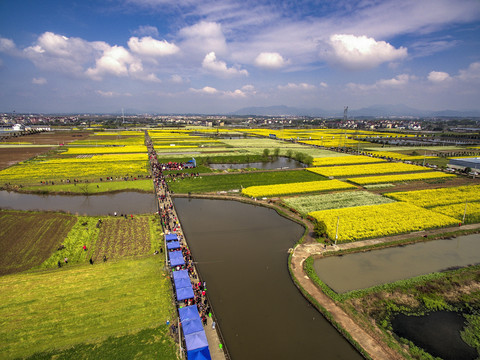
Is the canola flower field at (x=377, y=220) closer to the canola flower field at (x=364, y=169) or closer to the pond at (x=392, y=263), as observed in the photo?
the pond at (x=392, y=263)

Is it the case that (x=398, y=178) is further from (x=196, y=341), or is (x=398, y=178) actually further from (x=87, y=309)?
(x=87, y=309)

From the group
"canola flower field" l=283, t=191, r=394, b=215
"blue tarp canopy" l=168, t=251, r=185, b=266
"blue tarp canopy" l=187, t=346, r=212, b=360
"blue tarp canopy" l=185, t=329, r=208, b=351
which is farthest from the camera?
"canola flower field" l=283, t=191, r=394, b=215

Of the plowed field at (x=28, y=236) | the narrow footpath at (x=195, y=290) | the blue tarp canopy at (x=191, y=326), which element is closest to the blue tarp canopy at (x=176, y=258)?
the narrow footpath at (x=195, y=290)

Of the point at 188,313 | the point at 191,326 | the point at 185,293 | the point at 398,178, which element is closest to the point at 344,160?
the point at 398,178

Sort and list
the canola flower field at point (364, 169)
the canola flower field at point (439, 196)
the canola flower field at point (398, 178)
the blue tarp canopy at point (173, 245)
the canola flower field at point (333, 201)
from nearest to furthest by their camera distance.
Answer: the blue tarp canopy at point (173, 245) → the canola flower field at point (333, 201) → the canola flower field at point (439, 196) → the canola flower field at point (398, 178) → the canola flower field at point (364, 169)

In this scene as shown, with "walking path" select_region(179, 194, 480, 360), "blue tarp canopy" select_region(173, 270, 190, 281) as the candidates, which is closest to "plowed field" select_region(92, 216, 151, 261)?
"blue tarp canopy" select_region(173, 270, 190, 281)

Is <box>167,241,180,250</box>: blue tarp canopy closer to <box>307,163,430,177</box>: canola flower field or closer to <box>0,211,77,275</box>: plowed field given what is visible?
<box>0,211,77,275</box>: plowed field
